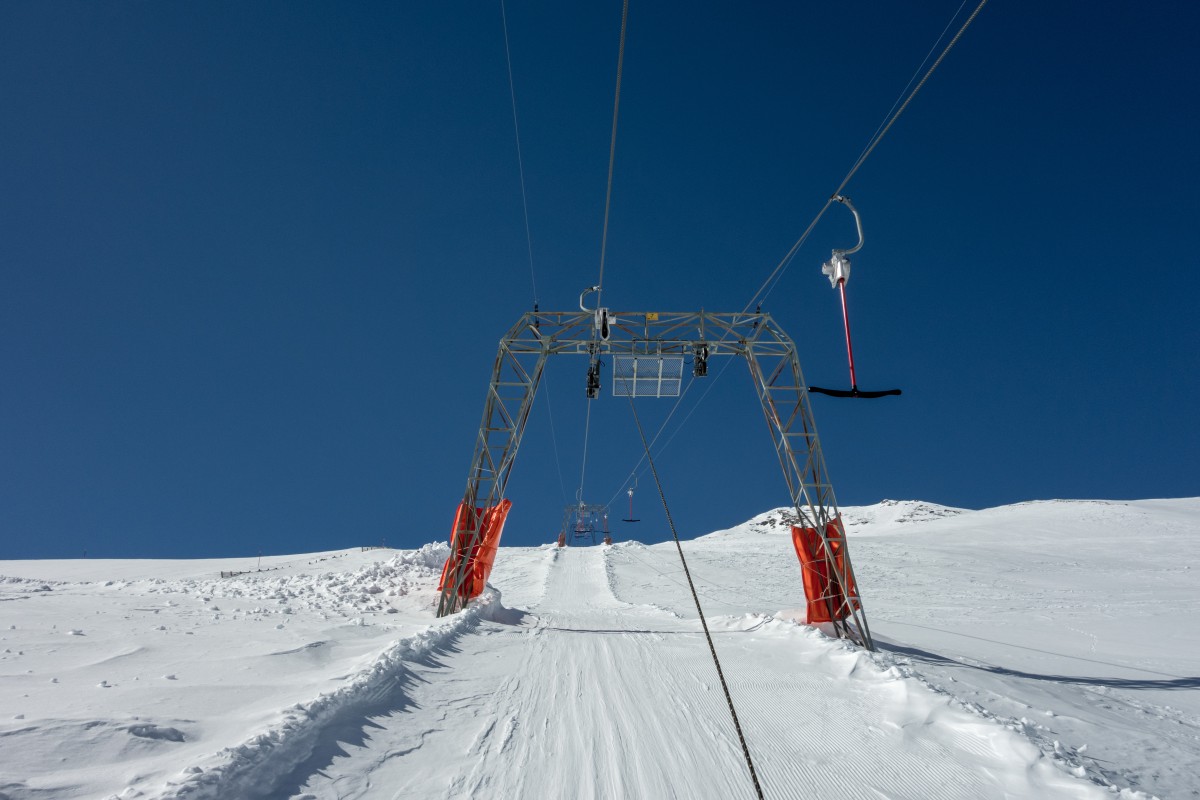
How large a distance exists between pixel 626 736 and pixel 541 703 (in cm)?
146

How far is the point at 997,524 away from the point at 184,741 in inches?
2102

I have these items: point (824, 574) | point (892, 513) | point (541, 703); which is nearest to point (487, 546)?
point (541, 703)

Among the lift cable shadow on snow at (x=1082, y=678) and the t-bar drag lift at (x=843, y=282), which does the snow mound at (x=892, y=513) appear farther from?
the t-bar drag lift at (x=843, y=282)

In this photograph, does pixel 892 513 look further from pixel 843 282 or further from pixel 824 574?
pixel 843 282

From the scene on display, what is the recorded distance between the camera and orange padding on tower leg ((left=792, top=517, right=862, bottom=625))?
11.9m

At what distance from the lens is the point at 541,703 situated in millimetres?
6734

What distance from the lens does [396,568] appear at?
17.2 meters

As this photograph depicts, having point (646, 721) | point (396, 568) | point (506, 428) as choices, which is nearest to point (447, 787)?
point (646, 721)

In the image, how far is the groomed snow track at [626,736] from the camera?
4.54 m

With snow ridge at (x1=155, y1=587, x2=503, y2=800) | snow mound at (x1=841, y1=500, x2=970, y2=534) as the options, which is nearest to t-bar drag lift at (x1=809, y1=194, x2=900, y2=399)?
snow ridge at (x1=155, y1=587, x2=503, y2=800)

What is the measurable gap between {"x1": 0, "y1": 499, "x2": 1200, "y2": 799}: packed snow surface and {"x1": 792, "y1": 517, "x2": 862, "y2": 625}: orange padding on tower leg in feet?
2.44

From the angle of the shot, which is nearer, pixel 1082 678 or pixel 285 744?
pixel 285 744

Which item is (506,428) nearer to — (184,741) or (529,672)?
(529,672)

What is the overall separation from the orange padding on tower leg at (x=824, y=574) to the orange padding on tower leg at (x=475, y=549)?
729 cm
